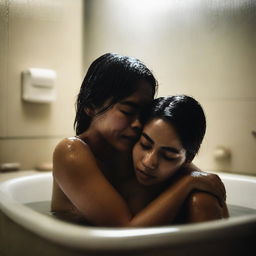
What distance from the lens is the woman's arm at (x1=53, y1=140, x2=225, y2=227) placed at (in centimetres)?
88

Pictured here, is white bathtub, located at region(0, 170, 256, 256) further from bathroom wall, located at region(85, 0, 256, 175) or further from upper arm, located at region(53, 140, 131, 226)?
bathroom wall, located at region(85, 0, 256, 175)

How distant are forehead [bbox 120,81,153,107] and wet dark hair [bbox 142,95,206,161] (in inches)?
2.7

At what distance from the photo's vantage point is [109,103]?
1073 millimetres

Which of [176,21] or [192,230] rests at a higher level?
[176,21]

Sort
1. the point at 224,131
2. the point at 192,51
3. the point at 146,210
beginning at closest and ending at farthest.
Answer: the point at 146,210, the point at 224,131, the point at 192,51

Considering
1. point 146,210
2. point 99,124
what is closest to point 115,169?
point 99,124

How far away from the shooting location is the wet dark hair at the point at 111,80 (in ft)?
3.47

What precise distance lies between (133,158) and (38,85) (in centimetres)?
99

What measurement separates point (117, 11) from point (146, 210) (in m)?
1.49

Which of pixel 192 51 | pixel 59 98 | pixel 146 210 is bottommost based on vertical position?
pixel 146 210

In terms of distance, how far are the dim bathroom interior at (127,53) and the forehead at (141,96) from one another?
0.52 m

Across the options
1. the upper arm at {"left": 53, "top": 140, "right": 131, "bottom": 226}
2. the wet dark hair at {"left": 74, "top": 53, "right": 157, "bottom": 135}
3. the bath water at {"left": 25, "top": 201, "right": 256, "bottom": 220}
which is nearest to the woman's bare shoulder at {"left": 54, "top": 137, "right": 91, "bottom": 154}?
→ the upper arm at {"left": 53, "top": 140, "right": 131, "bottom": 226}

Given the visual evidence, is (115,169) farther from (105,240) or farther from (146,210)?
(105,240)

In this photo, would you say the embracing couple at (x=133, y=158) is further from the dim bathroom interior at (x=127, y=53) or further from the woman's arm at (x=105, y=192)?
the dim bathroom interior at (x=127, y=53)
